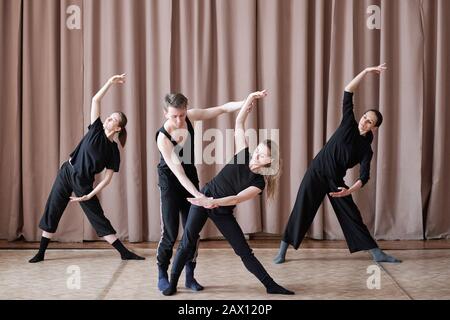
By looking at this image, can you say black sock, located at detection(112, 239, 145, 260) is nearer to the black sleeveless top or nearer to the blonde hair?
the black sleeveless top

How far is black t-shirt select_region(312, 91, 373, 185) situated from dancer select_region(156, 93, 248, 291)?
0.93m

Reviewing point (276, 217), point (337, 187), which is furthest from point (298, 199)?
point (276, 217)

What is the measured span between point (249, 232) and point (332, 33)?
1758 mm

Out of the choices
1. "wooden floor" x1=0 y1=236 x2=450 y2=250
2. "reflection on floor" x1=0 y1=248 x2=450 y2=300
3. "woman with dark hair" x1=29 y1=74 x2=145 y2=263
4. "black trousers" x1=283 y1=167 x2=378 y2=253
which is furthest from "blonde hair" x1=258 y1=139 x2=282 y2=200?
"wooden floor" x1=0 y1=236 x2=450 y2=250

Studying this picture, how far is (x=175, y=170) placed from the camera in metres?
3.55

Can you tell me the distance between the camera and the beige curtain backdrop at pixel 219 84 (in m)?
5.21

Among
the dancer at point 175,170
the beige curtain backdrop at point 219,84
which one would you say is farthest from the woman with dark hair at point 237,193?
the beige curtain backdrop at point 219,84

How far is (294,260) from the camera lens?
4613mm

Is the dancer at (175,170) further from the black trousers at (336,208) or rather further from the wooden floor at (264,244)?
the wooden floor at (264,244)

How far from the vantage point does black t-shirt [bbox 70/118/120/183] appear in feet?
14.3

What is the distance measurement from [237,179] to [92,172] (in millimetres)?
1319

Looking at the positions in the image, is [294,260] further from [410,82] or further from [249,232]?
[410,82]
